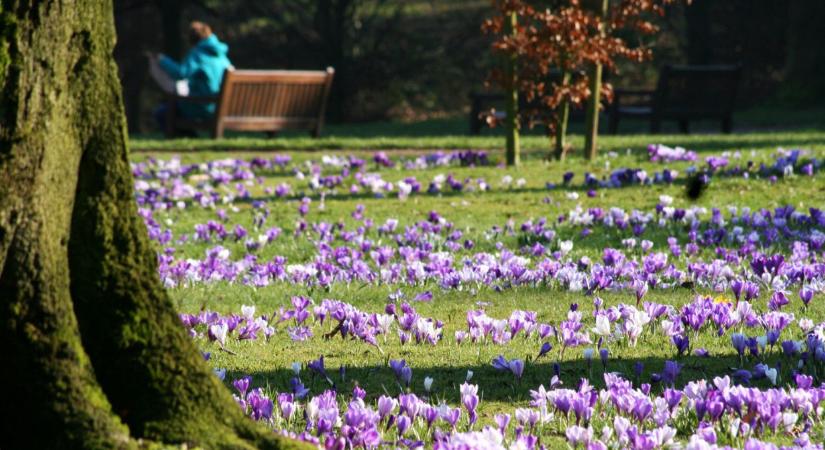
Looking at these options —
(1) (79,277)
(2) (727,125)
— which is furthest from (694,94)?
(1) (79,277)

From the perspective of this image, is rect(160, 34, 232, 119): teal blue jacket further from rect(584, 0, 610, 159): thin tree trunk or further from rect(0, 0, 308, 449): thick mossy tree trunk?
rect(0, 0, 308, 449): thick mossy tree trunk

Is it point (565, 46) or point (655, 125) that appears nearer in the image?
point (565, 46)

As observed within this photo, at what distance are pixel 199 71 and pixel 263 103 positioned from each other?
3.84 ft

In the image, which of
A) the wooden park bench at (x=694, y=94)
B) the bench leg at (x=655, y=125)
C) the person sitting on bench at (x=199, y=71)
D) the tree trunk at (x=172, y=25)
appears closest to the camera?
the person sitting on bench at (x=199, y=71)

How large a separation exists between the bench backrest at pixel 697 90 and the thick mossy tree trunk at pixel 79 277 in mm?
18830

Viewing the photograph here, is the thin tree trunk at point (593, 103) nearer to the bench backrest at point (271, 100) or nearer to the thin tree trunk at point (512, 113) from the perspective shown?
the thin tree trunk at point (512, 113)

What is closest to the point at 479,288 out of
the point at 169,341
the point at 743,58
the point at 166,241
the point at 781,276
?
the point at 781,276

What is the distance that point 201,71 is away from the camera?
2105 cm

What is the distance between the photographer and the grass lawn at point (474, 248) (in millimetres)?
5090

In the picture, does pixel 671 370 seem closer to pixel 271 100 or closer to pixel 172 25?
pixel 271 100

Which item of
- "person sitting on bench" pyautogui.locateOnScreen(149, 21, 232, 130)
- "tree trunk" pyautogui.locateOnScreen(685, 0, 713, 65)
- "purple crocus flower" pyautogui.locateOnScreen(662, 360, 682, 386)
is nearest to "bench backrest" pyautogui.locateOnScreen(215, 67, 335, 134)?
"person sitting on bench" pyautogui.locateOnScreen(149, 21, 232, 130)

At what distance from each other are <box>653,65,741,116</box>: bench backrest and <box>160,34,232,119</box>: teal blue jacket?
7389 millimetres

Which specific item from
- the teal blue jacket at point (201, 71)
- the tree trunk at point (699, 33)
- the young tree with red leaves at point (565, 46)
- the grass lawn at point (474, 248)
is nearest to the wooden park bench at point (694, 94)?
the grass lawn at point (474, 248)

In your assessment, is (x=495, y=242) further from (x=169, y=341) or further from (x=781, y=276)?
(x=169, y=341)
